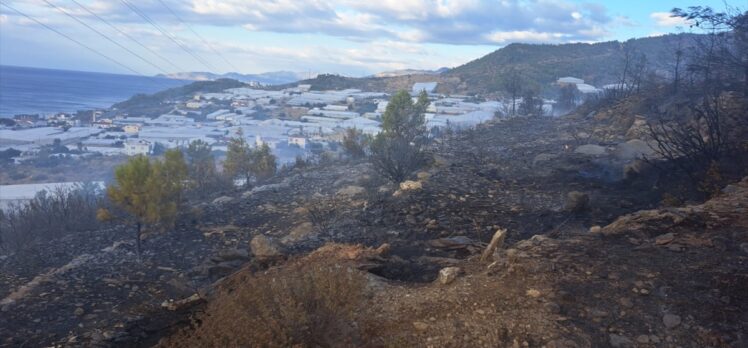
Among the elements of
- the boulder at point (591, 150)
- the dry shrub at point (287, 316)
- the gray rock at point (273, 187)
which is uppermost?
the dry shrub at point (287, 316)

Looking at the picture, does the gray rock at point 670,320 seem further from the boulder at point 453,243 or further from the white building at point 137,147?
the white building at point 137,147

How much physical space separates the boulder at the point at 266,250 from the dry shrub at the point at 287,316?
7.98ft

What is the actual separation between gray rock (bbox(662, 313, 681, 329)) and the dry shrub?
2241 mm

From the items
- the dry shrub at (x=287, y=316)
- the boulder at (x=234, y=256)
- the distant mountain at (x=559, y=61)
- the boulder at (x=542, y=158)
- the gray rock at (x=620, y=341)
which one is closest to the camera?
the dry shrub at (x=287, y=316)

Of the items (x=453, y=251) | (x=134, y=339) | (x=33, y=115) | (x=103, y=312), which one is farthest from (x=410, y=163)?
(x=33, y=115)

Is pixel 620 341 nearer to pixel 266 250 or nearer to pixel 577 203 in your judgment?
pixel 266 250

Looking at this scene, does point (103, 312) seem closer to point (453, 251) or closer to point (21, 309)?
point (21, 309)

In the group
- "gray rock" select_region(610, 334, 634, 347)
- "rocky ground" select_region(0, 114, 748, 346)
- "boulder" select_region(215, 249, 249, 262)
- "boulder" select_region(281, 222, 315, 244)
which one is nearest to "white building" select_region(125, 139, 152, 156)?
"rocky ground" select_region(0, 114, 748, 346)

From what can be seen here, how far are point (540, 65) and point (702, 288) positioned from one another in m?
48.4

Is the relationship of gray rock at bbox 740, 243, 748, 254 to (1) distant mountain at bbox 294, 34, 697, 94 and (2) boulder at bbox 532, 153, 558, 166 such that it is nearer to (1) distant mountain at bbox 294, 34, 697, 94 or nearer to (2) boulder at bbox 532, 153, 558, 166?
(2) boulder at bbox 532, 153, 558, 166

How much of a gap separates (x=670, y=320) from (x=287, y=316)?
2.78m

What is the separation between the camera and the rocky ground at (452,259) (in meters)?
4.36

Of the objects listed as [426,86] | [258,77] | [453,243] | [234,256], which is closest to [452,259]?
[453,243]

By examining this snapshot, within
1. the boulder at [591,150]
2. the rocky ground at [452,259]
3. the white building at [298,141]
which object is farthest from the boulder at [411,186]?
the white building at [298,141]
